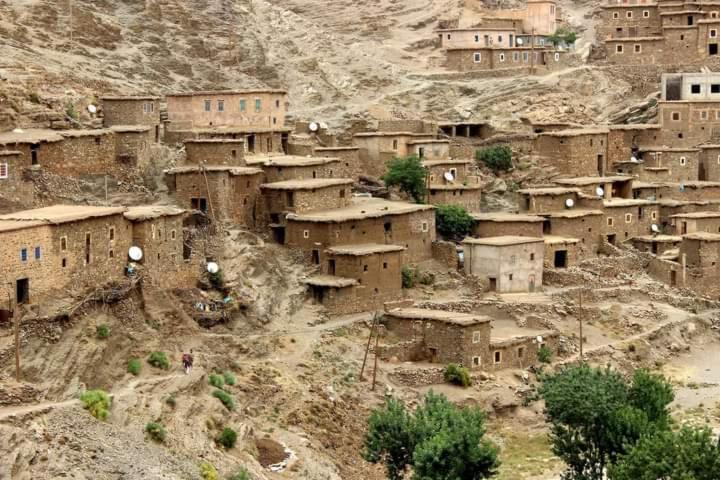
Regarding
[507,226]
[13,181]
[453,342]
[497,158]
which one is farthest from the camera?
[497,158]

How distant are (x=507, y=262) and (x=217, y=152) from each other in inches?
390

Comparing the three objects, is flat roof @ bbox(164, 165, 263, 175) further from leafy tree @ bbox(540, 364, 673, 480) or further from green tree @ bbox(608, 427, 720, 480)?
green tree @ bbox(608, 427, 720, 480)

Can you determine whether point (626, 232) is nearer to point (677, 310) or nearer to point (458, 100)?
point (677, 310)

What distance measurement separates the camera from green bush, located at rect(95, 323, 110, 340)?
149ft

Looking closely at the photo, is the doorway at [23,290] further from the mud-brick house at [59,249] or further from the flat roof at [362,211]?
the flat roof at [362,211]

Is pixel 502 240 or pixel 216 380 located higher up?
pixel 502 240

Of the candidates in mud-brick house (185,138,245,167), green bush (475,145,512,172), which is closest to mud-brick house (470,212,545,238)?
green bush (475,145,512,172)

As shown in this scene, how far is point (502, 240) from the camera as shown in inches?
2323

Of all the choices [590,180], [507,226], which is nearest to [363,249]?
[507,226]

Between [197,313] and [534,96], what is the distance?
25358 mm

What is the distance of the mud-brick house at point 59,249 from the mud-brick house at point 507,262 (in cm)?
1371

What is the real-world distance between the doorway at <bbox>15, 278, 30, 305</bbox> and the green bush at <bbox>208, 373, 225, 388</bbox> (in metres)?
5.23

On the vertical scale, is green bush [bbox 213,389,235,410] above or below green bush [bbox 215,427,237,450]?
above

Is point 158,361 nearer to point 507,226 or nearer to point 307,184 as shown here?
point 307,184
